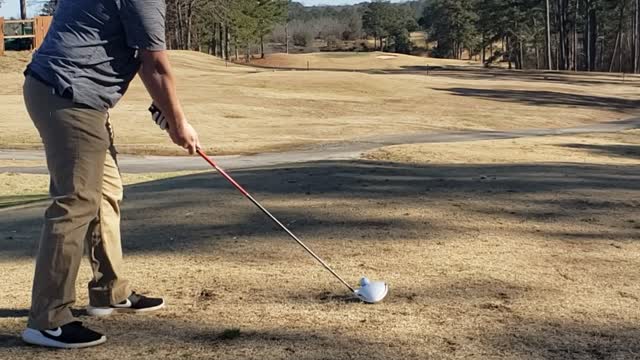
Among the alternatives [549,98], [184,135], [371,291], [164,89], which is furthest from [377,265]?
[549,98]

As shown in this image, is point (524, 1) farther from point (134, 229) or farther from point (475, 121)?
point (134, 229)

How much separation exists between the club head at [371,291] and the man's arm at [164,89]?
1.27 m

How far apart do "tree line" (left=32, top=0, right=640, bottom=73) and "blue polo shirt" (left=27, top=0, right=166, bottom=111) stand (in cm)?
6794

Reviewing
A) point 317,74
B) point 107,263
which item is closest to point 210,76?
point 317,74

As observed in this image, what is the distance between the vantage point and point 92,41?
3.73 meters

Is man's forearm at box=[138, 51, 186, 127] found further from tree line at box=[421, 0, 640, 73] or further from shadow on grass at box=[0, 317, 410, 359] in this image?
tree line at box=[421, 0, 640, 73]

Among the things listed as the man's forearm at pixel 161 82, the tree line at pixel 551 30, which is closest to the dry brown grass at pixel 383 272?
the man's forearm at pixel 161 82

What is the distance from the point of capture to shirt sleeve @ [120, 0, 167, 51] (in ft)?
12.0

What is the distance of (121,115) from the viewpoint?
2994 centimetres

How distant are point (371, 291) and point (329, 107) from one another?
3085 cm

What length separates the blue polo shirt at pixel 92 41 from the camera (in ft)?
12.1

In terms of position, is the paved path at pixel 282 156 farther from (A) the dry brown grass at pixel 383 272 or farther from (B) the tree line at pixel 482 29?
(B) the tree line at pixel 482 29

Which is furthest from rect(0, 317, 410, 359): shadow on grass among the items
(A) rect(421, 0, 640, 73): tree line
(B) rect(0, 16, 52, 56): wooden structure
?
(A) rect(421, 0, 640, 73): tree line

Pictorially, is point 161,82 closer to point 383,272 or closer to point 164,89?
point 164,89
